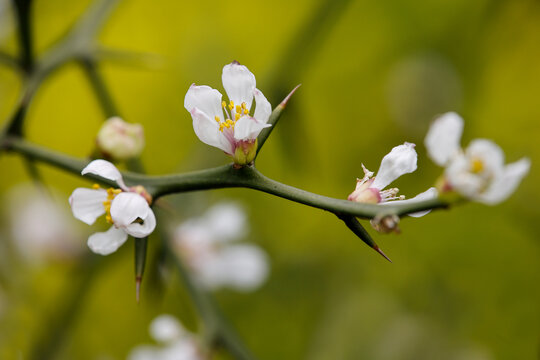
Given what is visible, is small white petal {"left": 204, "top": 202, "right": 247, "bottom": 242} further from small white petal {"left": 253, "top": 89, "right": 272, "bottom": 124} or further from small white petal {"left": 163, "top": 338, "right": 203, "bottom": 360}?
small white petal {"left": 253, "top": 89, "right": 272, "bottom": 124}

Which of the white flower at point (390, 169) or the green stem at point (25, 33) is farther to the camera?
the green stem at point (25, 33)

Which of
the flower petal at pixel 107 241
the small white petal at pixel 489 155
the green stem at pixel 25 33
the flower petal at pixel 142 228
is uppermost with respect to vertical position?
the small white petal at pixel 489 155

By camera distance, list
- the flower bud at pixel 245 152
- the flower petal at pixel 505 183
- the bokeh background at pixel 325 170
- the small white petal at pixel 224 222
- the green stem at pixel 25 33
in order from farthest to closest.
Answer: the bokeh background at pixel 325 170, the small white petal at pixel 224 222, the green stem at pixel 25 33, the flower bud at pixel 245 152, the flower petal at pixel 505 183

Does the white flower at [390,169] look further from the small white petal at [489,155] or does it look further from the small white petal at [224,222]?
the small white petal at [224,222]

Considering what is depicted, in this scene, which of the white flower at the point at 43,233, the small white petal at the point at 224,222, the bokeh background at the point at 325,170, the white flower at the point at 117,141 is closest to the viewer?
the white flower at the point at 117,141

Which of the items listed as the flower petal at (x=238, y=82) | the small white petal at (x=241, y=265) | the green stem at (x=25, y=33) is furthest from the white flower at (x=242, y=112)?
the small white petal at (x=241, y=265)

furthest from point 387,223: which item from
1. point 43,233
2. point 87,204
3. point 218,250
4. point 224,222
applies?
point 43,233
